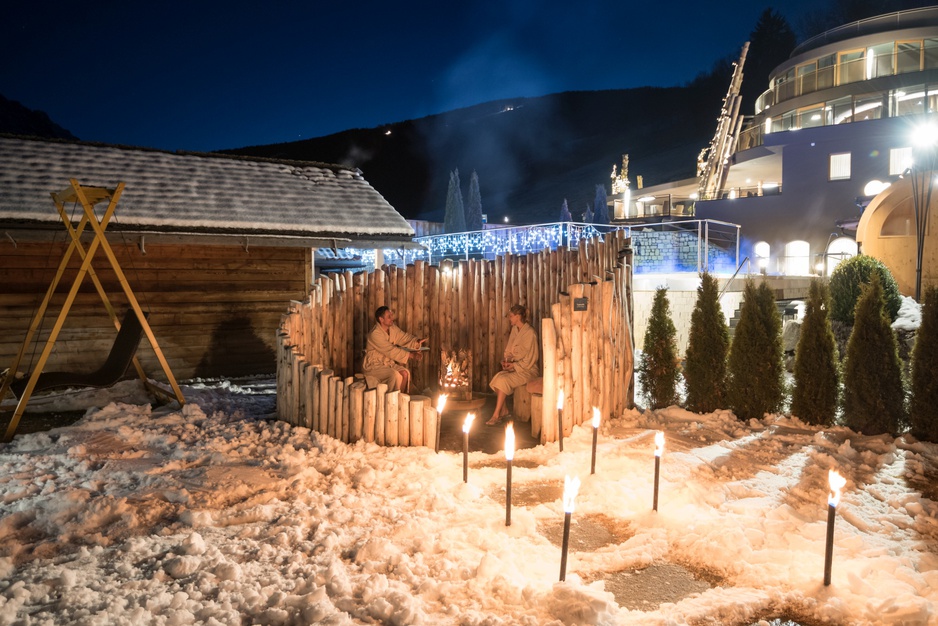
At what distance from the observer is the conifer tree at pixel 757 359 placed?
7562mm

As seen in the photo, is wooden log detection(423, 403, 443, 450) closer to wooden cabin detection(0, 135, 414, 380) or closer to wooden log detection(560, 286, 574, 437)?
wooden log detection(560, 286, 574, 437)

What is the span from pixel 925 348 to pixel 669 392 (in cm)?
284

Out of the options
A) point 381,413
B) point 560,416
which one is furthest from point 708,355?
point 381,413

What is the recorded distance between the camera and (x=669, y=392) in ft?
27.2

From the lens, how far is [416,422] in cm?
659

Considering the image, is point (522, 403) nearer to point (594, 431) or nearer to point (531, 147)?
point (594, 431)

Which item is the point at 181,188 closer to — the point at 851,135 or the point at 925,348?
the point at 925,348

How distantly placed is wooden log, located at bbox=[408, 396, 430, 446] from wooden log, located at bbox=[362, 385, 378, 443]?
0.38m

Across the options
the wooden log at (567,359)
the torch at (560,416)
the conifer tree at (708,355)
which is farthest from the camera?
the conifer tree at (708,355)

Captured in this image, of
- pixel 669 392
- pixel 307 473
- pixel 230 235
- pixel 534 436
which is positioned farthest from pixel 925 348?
pixel 230 235

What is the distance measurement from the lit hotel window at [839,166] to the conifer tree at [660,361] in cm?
2745

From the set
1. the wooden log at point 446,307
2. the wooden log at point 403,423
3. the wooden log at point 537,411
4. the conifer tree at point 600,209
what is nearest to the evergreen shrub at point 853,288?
the wooden log at point 446,307

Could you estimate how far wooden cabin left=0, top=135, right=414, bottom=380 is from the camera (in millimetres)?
10086

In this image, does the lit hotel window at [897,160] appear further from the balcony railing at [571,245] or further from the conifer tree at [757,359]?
the conifer tree at [757,359]
